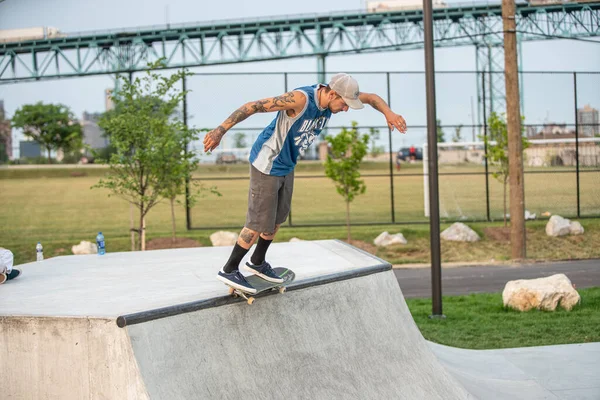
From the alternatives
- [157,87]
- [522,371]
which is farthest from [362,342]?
[157,87]

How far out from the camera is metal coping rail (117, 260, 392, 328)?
4129mm

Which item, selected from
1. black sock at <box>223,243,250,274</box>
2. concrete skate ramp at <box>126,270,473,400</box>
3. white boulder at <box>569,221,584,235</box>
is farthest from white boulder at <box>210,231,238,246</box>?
black sock at <box>223,243,250,274</box>

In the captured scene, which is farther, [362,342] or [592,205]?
[592,205]

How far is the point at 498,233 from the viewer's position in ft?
61.0

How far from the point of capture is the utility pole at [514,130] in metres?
15.7

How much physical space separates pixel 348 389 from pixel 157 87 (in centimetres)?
979

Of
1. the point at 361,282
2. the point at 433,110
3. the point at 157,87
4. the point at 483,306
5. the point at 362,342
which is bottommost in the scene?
the point at 483,306

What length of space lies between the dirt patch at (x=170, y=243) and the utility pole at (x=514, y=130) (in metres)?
7.93

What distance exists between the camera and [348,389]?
16.9ft

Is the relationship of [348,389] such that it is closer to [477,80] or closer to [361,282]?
[361,282]

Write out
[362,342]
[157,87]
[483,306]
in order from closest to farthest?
[362,342] < [483,306] < [157,87]

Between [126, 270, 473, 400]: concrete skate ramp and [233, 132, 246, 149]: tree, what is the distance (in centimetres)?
1824

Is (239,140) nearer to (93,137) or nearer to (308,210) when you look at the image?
(308,210)

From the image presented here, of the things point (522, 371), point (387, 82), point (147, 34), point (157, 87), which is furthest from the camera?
point (147, 34)
